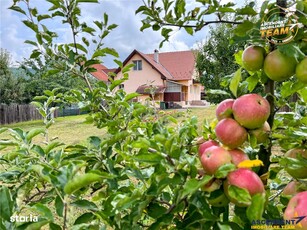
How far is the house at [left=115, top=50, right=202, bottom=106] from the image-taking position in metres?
18.5

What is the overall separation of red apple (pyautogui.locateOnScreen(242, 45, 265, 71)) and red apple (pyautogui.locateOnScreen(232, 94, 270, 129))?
0.09m

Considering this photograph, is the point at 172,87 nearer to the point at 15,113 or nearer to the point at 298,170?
the point at 15,113

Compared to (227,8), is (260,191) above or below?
below

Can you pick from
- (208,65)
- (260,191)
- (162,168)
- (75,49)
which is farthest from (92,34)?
(208,65)

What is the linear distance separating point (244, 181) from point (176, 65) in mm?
19919

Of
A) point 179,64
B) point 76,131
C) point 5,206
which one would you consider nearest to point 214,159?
point 5,206

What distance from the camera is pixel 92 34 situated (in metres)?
1.09

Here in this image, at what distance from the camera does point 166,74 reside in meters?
19.2

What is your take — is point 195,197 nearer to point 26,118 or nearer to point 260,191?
point 260,191

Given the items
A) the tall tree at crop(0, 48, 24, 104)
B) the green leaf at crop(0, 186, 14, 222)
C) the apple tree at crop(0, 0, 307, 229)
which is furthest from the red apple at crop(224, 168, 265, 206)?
the tall tree at crop(0, 48, 24, 104)

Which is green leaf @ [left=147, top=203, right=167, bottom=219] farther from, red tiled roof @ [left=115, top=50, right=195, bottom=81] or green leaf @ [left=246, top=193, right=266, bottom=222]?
red tiled roof @ [left=115, top=50, right=195, bottom=81]

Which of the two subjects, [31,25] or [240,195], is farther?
[31,25]

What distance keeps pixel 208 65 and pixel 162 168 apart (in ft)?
31.9

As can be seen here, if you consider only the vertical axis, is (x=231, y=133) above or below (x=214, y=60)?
below
